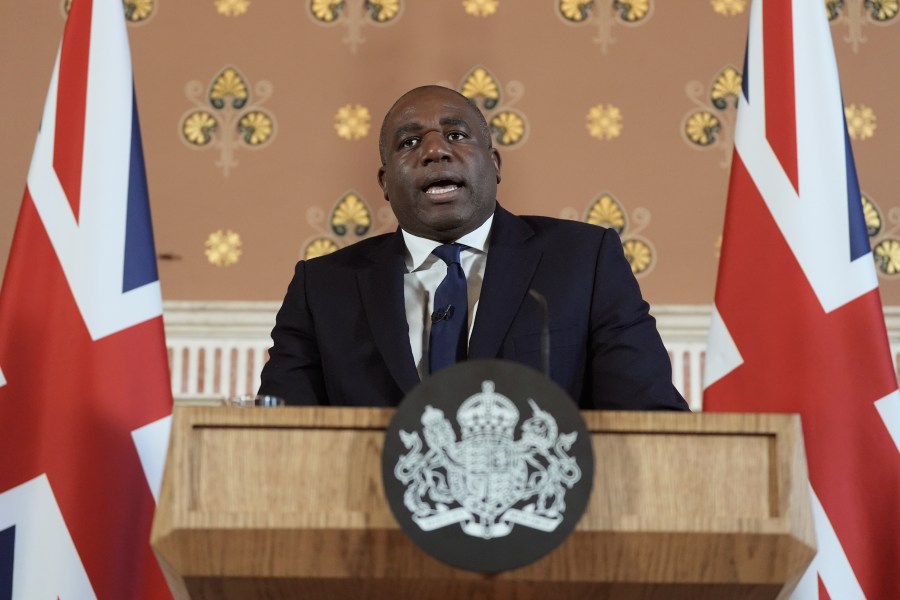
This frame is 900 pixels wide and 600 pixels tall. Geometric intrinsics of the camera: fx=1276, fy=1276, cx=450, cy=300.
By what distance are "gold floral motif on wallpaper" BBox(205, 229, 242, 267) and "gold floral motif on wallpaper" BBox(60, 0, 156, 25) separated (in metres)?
0.53

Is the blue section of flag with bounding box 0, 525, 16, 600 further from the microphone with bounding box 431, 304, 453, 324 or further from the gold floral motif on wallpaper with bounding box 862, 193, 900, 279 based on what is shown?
the gold floral motif on wallpaper with bounding box 862, 193, 900, 279

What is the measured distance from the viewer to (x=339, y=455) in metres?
1.13

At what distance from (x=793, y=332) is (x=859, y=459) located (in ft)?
0.74

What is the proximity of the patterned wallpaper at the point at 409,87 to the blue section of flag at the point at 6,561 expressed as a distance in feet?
2.93

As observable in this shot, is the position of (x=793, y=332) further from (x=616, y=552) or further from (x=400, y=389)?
(x=616, y=552)

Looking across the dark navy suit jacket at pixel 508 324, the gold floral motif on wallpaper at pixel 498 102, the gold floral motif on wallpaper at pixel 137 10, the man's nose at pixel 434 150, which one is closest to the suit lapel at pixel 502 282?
the dark navy suit jacket at pixel 508 324

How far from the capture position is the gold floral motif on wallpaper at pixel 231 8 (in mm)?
2885

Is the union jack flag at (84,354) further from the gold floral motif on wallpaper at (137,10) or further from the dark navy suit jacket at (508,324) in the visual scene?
the gold floral motif on wallpaper at (137,10)

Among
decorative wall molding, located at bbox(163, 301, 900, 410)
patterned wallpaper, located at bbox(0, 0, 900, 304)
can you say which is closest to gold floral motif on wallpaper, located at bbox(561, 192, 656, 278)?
patterned wallpaper, located at bbox(0, 0, 900, 304)

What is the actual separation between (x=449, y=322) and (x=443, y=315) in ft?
0.05

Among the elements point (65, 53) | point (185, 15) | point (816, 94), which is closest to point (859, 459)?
point (816, 94)

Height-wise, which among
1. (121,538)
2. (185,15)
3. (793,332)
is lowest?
(121,538)

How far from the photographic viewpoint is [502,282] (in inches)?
Result: 69.1

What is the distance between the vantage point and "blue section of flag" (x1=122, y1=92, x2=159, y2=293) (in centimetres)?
212
